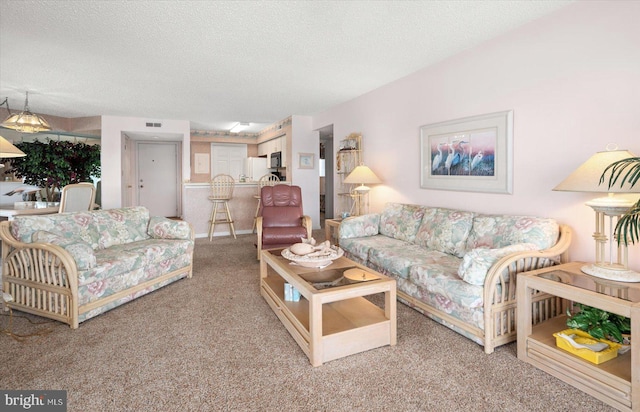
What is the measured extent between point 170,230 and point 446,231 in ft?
9.36

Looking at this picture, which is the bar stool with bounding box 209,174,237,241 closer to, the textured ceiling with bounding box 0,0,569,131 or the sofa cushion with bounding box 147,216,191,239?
the textured ceiling with bounding box 0,0,569,131

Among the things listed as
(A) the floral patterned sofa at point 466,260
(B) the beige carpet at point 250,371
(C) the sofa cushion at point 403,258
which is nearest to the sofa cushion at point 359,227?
(A) the floral patterned sofa at point 466,260

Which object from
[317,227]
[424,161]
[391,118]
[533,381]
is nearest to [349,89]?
[391,118]

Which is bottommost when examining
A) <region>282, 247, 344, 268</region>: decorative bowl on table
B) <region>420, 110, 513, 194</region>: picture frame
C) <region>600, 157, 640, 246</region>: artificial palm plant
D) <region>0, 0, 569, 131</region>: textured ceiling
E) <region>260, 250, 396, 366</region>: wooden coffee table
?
<region>260, 250, 396, 366</region>: wooden coffee table

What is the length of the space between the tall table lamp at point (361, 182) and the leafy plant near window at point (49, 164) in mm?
4601

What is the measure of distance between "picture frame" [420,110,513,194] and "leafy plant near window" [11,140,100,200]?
554 cm

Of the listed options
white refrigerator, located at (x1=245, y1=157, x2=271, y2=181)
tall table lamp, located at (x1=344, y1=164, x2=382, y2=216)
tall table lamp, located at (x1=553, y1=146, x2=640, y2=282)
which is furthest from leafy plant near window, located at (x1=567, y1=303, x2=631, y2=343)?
white refrigerator, located at (x1=245, y1=157, x2=271, y2=181)

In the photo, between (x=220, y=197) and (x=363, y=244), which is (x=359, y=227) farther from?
(x=220, y=197)

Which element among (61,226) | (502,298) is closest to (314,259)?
(502,298)

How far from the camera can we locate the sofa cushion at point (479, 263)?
6.62ft

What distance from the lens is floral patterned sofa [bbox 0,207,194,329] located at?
7.88 ft

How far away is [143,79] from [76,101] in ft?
6.25

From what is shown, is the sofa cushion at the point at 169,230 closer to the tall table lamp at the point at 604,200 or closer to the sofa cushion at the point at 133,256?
the sofa cushion at the point at 133,256

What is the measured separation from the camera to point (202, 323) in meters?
2.46
